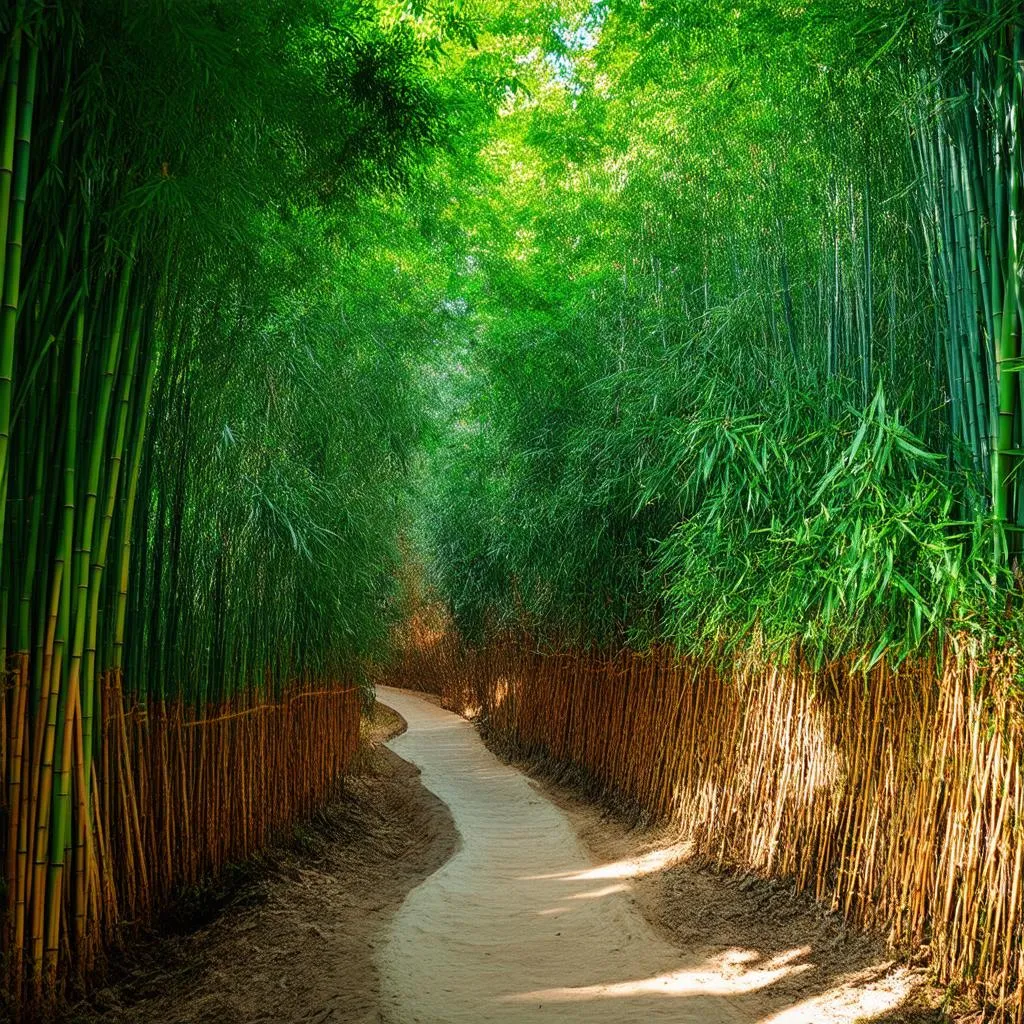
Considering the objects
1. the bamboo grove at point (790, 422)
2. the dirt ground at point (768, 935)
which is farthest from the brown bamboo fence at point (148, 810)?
the bamboo grove at point (790, 422)

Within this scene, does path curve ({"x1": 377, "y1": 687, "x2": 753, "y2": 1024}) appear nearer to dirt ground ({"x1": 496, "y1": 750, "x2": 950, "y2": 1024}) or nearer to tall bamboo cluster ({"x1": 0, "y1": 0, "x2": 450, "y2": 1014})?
dirt ground ({"x1": 496, "y1": 750, "x2": 950, "y2": 1024})

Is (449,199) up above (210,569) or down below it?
above

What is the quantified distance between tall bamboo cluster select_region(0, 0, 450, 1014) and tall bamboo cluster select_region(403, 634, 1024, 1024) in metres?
1.99

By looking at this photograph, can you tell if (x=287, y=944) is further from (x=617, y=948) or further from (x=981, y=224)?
(x=981, y=224)

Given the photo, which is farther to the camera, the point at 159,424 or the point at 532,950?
the point at 532,950

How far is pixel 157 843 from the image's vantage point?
10.7 ft

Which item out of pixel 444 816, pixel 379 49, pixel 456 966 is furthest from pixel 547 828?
pixel 379 49

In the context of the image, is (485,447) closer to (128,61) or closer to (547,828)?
(547,828)

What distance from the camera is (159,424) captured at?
323 centimetres

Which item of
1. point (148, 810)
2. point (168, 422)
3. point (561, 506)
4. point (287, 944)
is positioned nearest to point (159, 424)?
point (168, 422)

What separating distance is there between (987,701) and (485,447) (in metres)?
5.92

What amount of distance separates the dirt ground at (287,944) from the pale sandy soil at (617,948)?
0.14 meters

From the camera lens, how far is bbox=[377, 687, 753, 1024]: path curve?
281cm

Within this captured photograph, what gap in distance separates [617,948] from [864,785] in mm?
1062
